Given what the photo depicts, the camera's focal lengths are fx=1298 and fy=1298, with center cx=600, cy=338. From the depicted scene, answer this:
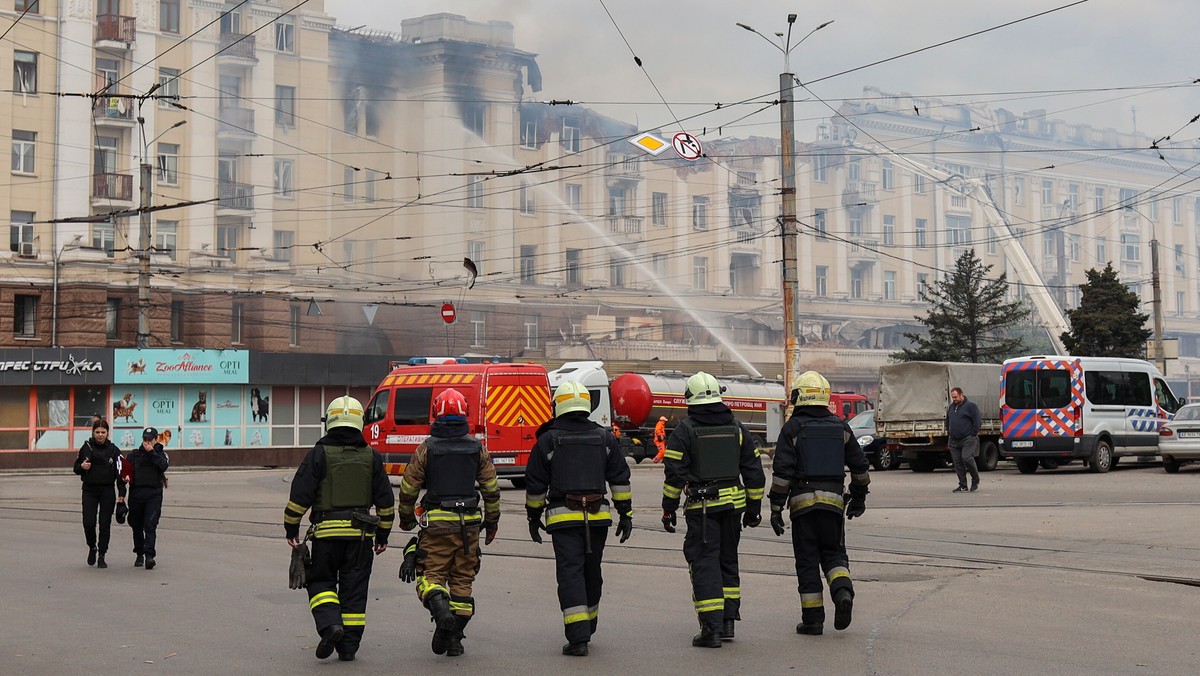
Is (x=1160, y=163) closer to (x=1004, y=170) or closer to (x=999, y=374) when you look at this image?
(x=1004, y=170)

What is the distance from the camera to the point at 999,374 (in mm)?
30906

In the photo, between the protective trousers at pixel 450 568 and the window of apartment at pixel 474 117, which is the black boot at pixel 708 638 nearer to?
the protective trousers at pixel 450 568

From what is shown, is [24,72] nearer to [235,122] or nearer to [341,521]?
[235,122]

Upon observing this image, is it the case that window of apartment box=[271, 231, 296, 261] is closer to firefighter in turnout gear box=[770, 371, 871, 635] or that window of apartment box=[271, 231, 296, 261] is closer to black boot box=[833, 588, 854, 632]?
firefighter in turnout gear box=[770, 371, 871, 635]

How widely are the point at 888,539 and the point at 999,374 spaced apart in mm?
17493

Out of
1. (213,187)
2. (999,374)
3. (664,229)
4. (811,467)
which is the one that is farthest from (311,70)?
(811,467)

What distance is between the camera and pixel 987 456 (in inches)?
1156

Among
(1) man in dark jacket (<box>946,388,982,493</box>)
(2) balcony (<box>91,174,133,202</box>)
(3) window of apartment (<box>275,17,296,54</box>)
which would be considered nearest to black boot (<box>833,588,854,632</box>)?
(1) man in dark jacket (<box>946,388,982,493</box>)

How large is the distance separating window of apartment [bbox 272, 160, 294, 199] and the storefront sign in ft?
44.1

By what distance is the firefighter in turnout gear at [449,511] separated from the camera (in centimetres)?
→ 793

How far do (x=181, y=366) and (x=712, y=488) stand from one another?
36297 millimetres

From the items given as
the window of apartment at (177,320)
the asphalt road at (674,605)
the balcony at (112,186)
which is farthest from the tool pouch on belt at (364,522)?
the window of apartment at (177,320)

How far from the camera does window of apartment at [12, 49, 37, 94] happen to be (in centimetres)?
4759

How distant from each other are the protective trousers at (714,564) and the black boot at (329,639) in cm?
216
